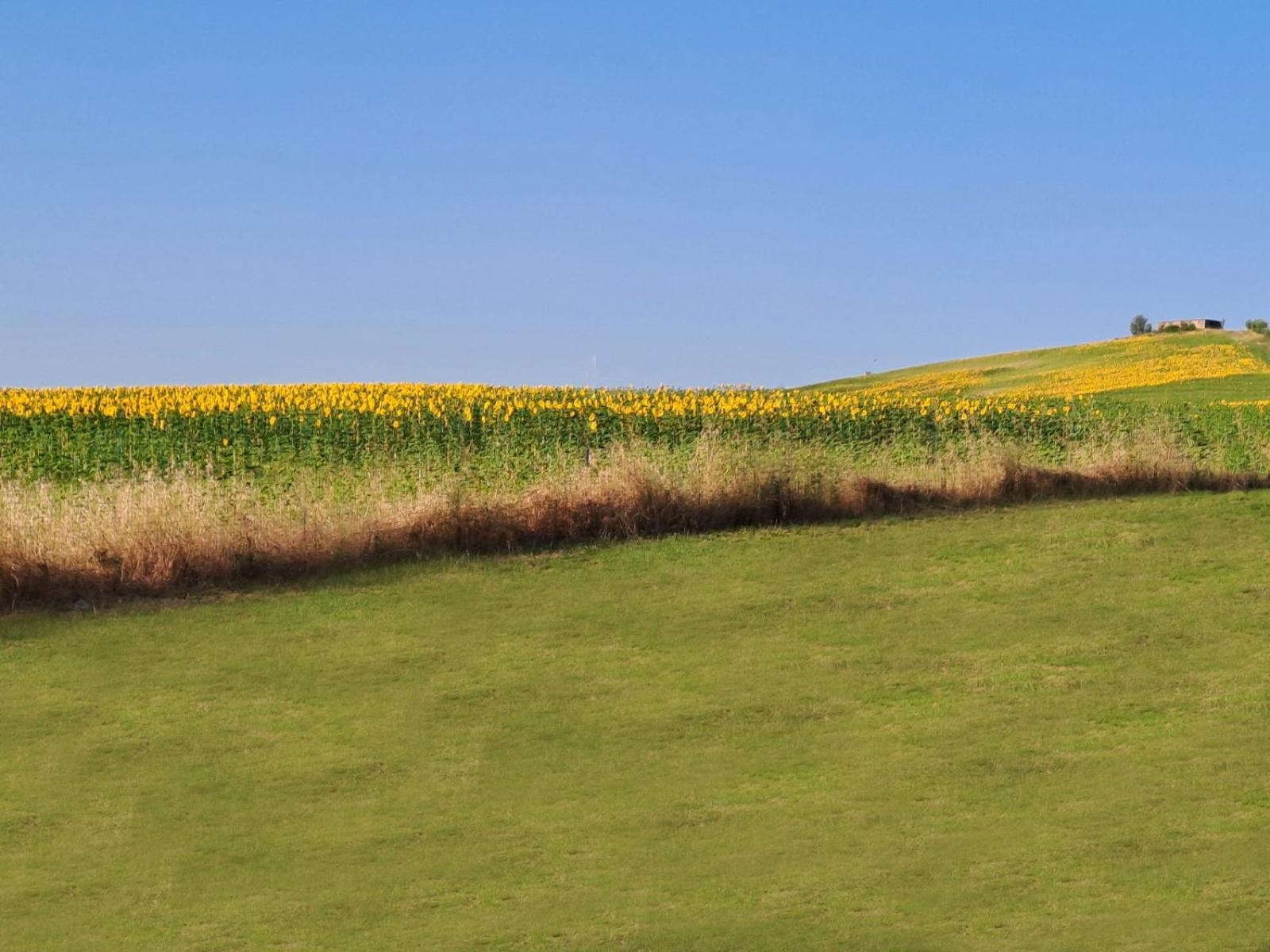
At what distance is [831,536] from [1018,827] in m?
8.32

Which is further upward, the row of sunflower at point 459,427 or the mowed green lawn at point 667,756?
the row of sunflower at point 459,427

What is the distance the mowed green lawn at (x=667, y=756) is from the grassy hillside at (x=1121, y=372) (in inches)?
1540

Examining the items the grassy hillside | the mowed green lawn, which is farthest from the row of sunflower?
the grassy hillside

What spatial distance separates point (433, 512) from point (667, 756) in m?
6.66

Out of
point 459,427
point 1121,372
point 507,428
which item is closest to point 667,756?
point 507,428

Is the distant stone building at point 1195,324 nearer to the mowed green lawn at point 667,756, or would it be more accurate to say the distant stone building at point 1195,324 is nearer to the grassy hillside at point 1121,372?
the grassy hillside at point 1121,372

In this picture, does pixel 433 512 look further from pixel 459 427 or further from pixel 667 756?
pixel 459 427

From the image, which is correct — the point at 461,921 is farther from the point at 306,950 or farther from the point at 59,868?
the point at 59,868

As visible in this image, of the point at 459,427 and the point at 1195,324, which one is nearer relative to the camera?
the point at 459,427

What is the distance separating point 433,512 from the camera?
615 inches

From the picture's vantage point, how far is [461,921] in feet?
23.0

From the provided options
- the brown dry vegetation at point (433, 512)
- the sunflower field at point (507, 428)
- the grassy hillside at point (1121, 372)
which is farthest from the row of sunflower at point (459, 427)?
the grassy hillside at point (1121, 372)

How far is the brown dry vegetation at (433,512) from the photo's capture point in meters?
14.5

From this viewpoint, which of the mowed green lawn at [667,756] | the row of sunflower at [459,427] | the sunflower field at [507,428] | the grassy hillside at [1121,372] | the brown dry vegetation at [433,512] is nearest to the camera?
the mowed green lawn at [667,756]
